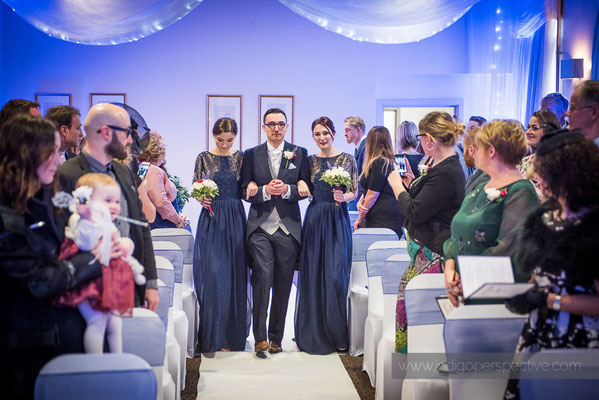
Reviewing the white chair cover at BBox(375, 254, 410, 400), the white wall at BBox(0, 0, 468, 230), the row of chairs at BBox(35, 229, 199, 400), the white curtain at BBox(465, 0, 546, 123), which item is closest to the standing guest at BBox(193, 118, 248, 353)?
the row of chairs at BBox(35, 229, 199, 400)

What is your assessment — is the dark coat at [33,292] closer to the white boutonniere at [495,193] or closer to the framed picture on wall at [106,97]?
the white boutonniere at [495,193]

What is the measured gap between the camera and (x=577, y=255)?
2186 millimetres

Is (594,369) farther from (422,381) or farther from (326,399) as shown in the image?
(326,399)

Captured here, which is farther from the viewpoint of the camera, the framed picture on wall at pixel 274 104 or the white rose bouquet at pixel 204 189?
the framed picture on wall at pixel 274 104

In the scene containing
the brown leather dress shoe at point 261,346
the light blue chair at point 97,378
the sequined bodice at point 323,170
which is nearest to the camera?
the light blue chair at point 97,378

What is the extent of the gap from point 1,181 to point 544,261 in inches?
80.4

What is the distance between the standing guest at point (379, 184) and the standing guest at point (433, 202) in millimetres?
1820

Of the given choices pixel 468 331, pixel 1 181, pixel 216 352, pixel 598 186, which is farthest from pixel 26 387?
pixel 216 352

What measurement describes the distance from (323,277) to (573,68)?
3.35 meters

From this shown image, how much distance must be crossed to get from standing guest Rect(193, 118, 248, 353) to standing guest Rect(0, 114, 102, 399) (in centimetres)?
277

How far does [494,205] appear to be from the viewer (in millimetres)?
2809

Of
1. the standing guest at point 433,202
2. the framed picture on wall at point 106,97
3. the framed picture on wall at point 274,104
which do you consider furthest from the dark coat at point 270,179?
the framed picture on wall at point 106,97

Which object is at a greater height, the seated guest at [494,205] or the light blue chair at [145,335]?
the seated guest at [494,205]

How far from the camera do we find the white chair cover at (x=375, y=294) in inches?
166
